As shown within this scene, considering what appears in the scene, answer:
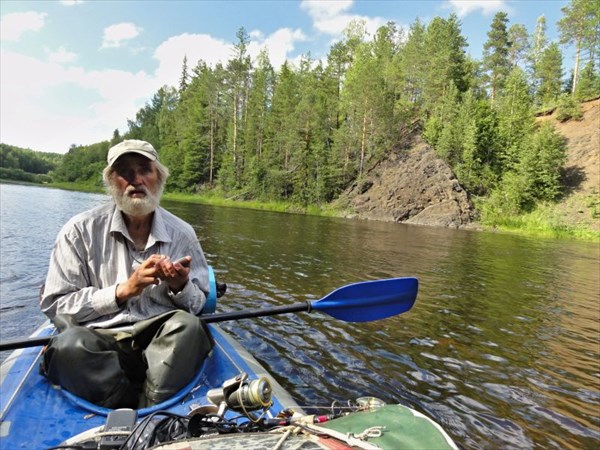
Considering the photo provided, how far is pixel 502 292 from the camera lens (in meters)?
8.97

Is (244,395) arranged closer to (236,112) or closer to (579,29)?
(236,112)

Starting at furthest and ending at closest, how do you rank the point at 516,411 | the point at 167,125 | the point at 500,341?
the point at 167,125 < the point at 500,341 < the point at 516,411

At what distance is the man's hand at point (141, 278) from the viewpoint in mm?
2490

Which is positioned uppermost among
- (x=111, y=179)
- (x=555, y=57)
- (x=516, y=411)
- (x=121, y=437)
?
(x=555, y=57)

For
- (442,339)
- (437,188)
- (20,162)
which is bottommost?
(442,339)

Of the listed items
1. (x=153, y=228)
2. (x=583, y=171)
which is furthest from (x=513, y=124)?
(x=153, y=228)

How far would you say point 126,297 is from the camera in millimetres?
2615

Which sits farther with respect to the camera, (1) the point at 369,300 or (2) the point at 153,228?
(1) the point at 369,300

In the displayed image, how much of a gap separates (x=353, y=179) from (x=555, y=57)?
3259cm

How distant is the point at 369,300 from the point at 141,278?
2173 mm

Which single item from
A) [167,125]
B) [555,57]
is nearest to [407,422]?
[555,57]

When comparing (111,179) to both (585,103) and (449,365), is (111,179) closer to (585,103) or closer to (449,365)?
(449,365)

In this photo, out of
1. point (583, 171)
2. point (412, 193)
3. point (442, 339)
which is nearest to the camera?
point (442, 339)

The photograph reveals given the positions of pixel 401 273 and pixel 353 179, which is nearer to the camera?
pixel 401 273
